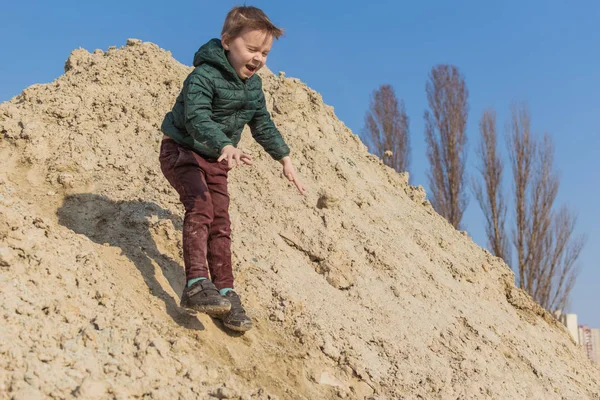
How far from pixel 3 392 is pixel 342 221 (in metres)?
3.35

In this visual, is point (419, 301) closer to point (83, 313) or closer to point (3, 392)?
point (83, 313)

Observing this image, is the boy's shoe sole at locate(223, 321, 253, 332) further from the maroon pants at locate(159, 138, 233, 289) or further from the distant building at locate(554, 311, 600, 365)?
the distant building at locate(554, 311, 600, 365)

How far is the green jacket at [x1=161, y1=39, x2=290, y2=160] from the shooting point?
3365 millimetres

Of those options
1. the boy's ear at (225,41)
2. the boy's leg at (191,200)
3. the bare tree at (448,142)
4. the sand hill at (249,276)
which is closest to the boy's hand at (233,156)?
the boy's leg at (191,200)

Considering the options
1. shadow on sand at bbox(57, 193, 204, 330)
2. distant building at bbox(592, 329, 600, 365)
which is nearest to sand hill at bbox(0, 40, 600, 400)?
shadow on sand at bbox(57, 193, 204, 330)

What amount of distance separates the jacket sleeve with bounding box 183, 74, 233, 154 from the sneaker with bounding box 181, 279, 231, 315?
0.75 m

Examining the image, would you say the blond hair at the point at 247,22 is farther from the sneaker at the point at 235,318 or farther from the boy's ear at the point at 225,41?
the sneaker at the point at 235,318

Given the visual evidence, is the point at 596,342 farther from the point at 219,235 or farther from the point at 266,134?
the point at 219,235

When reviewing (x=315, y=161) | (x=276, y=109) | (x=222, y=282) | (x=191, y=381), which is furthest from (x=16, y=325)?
(x=276, y=109)

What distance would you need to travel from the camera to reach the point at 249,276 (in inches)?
166

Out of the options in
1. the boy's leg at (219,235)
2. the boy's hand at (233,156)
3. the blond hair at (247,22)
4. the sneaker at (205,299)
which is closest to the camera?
the boy's hand at (233,156)

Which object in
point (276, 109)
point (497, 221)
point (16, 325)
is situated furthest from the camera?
point (497, 221)

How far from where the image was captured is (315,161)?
610 centimetres

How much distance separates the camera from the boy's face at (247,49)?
11.4ft
